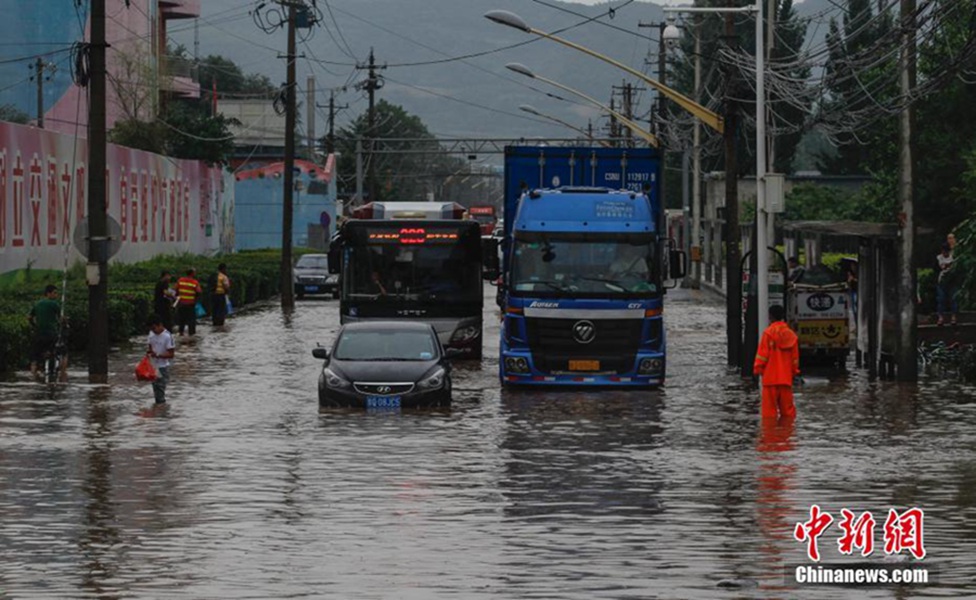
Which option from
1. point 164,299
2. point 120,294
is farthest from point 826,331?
point 120,294

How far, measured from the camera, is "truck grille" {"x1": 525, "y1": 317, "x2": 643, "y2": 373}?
32.4 metres

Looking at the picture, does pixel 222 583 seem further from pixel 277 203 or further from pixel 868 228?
pixel 277 203

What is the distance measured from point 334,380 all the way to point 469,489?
31.0 ft

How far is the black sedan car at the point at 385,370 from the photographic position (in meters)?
28.8

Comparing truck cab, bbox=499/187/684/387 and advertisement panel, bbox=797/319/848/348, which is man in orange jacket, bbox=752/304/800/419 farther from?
advertisement panel, bbox=797/319/848/348

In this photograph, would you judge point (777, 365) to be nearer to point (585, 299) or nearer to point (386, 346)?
point (585, 299)

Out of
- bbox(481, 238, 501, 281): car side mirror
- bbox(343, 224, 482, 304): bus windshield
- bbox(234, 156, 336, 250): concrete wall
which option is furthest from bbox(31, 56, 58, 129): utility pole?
bbox(481, 238, 501, 281): car side mirror

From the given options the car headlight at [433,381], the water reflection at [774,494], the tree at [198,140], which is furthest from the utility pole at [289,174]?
the water reflection at [774,494]

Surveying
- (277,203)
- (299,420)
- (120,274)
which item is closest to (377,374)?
(299,420)

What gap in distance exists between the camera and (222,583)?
14016 mm

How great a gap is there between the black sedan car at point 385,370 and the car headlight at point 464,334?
9740 mm

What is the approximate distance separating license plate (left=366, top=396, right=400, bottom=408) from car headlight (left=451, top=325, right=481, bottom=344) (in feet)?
38.0

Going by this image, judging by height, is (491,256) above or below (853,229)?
below

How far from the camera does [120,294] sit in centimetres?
4847
